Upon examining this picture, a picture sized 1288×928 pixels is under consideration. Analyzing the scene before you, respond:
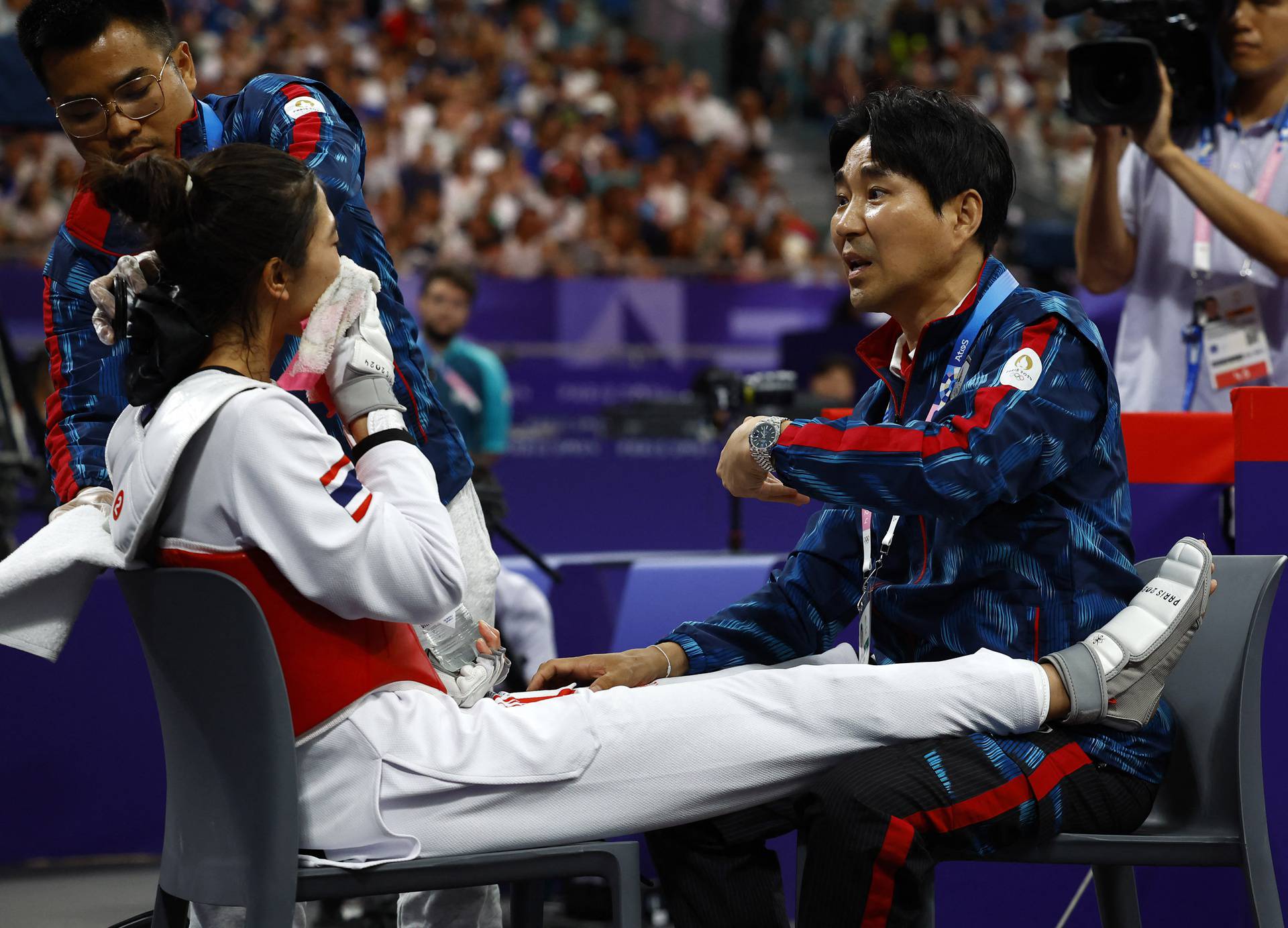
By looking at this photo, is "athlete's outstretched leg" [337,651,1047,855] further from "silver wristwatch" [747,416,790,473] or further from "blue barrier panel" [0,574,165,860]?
"blue barrier panel" [0,574,165,860]

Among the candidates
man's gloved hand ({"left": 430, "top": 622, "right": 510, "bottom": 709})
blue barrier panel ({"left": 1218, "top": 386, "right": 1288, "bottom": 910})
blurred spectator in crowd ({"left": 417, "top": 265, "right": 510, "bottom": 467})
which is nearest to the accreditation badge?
blue barrier panel ({"left": 1218, "top": 386, "right": 1288, "bottom": 910})

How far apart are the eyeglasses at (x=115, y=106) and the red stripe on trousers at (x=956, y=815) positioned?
1672 millimetres

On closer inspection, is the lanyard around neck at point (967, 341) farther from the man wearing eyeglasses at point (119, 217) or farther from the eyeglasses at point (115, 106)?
the eyeglasses at point (115, 106)

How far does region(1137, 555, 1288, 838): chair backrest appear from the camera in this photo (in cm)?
184

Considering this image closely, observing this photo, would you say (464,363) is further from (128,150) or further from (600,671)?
(600,671)

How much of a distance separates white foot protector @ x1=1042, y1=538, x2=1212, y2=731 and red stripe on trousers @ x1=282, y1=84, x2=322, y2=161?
1.38m

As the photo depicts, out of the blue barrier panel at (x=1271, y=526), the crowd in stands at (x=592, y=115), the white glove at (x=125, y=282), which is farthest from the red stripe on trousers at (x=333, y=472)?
the crowd in stands at (x=592, y=115)

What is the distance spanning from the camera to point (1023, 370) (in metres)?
1.87

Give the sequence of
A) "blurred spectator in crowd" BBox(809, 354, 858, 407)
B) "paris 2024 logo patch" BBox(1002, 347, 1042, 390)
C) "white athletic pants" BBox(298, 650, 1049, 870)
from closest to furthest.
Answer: "white athletic pants" BBox(298, 650, 1049, 870)
"paris 2024 logo patch" BBox(1002, 347, 1042, 390)
"blurred spectator in crowd" BBox(809, 354, 858, 407)

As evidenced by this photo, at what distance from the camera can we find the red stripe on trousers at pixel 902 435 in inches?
70.8

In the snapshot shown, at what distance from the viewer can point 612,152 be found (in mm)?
11414

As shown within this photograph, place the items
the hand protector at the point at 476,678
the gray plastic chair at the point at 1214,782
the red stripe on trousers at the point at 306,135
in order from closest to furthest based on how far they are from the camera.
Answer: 1. the gray plastic chair at the point at 1214,782
2. the hand protector at the point at 476,678
3. the red stripe on trousers at the point at 306,135

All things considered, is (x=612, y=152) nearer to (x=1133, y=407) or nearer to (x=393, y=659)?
(x=1133, y=407)

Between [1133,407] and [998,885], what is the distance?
1258mm
